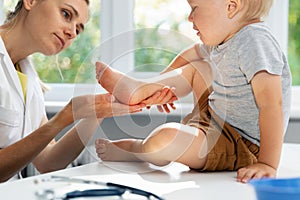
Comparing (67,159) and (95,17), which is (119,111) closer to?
(67,159)

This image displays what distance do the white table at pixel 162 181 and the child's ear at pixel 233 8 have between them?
0.28 meters

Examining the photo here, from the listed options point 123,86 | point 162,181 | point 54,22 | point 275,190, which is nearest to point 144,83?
point 123,86

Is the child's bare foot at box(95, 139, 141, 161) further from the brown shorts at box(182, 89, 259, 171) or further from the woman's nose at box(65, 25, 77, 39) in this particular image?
the woman's nose at box(65, 25, 77, 39)

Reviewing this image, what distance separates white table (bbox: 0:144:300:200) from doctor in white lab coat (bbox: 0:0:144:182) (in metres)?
0.33

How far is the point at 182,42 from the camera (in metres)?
0.89

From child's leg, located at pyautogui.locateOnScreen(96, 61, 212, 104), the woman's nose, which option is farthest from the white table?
the woman's nose

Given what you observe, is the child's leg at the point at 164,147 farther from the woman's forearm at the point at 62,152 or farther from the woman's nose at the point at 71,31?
the woman's nose at the point at 71,31

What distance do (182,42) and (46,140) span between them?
1.67 ft

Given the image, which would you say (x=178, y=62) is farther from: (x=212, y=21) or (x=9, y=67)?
(x=9, y=67)

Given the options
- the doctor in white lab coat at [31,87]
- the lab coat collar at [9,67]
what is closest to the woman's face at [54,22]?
the doctor in white lab coat at [31,87]

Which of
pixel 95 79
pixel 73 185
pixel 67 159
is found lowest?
pixel 67 159

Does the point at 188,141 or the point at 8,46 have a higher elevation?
the point at 8,46

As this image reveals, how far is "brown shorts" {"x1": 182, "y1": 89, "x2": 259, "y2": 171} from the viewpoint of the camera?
987mm

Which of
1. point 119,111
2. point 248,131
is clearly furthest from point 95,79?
point 248,131
